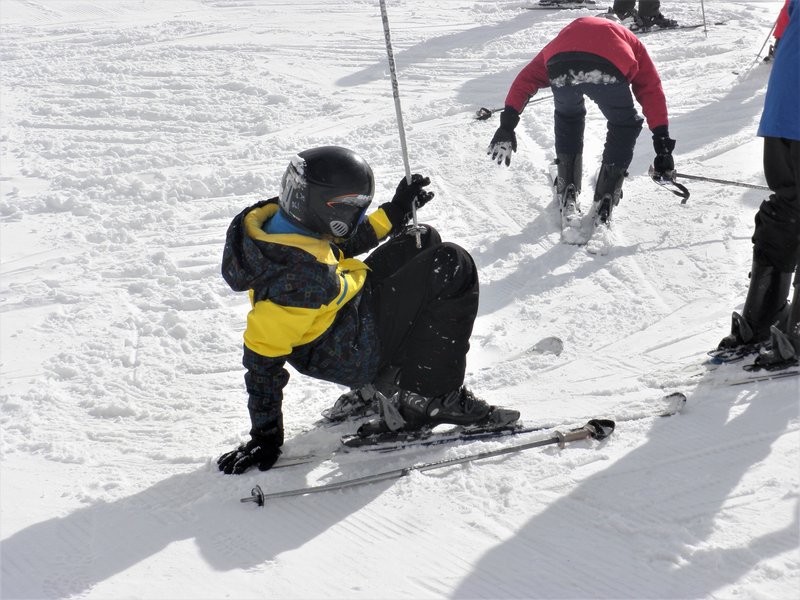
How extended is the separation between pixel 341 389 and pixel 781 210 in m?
2.30

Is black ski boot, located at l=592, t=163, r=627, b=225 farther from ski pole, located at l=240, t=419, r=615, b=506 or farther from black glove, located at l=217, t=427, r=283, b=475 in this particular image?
black glove, located at l=217, t=427, r=283, b=475

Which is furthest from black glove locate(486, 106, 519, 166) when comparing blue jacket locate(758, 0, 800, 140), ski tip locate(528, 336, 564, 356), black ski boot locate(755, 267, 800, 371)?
black ski boot locate(755, 267, 800, 371)

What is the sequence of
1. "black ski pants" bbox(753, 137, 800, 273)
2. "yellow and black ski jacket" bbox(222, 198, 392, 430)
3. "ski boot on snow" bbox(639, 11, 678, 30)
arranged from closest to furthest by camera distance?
"yellow and black ski jacket" bbox(222, 198, 392, 430)
"black ski pants" bbox(753, 137, 800, 273)
"ski boot on snow" bbox(639, 11, 678, 30)

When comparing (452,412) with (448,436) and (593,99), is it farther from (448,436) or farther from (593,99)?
(593,99)

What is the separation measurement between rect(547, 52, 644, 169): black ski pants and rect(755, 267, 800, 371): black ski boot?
7.52 ft

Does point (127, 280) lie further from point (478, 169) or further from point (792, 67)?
point (792, 67)

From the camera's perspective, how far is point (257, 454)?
3461mm

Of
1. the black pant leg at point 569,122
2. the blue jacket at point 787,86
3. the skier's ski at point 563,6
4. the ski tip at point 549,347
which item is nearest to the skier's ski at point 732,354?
the ski tip at point 549,347

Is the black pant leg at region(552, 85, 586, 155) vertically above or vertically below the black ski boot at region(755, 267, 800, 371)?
above

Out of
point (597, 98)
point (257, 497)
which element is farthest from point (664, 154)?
point (257, 497)

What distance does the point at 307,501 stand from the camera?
10.8 ft

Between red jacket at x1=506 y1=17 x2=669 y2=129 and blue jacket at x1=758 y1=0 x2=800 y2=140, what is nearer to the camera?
blue jacket at x1=758 y1=0 x2=800 y2=140

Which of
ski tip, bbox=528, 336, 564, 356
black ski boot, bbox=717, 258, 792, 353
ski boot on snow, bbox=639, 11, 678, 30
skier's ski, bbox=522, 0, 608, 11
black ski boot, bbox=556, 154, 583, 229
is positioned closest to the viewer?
black ski boot, bbox=717, 258, 792, 353

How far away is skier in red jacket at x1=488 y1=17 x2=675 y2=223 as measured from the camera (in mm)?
5598
